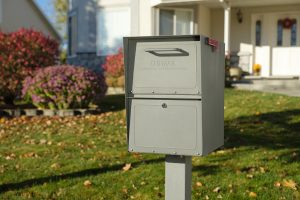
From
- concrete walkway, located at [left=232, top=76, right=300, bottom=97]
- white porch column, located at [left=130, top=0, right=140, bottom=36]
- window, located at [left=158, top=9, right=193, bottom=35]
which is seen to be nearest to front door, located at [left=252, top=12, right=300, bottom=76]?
concrete walkway, located at [left=232, top=76, right=300, bottom=97]

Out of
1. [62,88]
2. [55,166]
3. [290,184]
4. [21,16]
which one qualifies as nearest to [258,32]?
[62,88]

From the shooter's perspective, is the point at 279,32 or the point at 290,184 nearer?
the point at 290,184

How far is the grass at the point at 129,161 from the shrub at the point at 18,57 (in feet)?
10.3

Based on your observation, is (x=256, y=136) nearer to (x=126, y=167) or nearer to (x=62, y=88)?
(x=126, y=167)

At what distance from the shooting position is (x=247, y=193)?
5348 millimetres

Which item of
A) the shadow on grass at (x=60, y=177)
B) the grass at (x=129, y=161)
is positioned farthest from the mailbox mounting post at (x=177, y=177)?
the shadow on grass at (x=60, y=177)

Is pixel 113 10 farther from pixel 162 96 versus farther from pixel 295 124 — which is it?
pixel 162 96

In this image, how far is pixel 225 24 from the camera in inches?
696

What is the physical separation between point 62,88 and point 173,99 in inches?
369

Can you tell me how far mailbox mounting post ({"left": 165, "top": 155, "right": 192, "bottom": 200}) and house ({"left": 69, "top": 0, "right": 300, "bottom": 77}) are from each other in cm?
1426

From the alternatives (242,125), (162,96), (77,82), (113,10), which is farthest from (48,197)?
(113,10)

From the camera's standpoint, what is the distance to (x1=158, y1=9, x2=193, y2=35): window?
60.6 feet

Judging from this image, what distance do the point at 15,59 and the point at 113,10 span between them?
21.6ft

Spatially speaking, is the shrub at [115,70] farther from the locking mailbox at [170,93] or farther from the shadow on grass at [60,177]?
the locking mailbox at [170,93]
